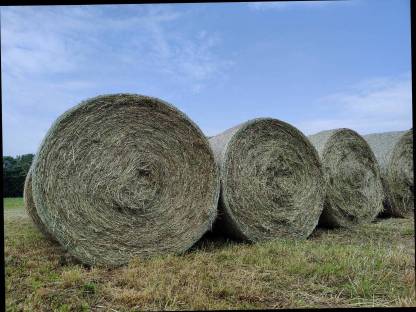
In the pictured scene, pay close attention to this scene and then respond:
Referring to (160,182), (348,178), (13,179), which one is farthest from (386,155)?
(13,179)

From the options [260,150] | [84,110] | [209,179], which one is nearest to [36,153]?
[84,110]

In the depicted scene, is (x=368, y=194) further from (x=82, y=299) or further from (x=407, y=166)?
(x=82, y=299)

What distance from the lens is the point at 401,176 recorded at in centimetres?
607

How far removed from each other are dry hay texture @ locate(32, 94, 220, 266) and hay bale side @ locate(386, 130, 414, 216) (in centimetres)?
299

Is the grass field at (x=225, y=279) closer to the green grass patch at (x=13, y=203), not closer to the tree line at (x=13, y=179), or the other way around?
the green grass patch at (x=13, y=203)

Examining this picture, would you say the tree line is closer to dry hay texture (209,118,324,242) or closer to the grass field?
the grass field

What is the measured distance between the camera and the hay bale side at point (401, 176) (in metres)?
6.00

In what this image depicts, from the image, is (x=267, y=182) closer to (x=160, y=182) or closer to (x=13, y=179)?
(x=160, y=182)

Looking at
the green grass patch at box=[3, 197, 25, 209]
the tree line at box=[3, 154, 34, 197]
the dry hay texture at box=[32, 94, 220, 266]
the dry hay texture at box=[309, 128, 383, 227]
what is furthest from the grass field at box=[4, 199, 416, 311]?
the tree line at box=[3, 154, 34, 197]

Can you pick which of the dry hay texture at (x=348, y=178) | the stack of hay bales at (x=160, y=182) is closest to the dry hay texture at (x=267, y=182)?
the stack of hay bales at (x=160, y=182)

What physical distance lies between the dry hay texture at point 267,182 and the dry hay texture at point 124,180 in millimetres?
250

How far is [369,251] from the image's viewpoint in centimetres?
373

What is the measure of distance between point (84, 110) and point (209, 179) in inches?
47.6

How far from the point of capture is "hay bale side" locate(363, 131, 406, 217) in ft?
19.7
